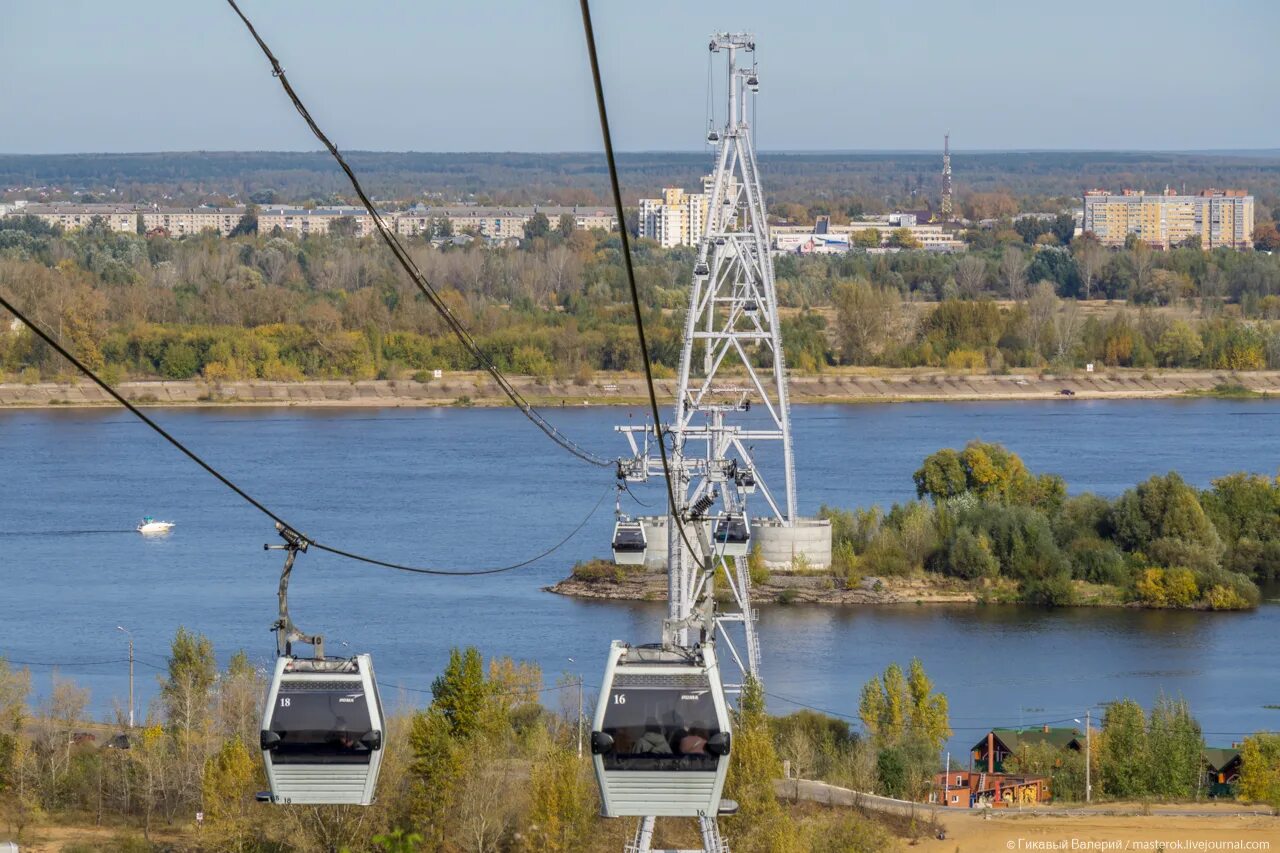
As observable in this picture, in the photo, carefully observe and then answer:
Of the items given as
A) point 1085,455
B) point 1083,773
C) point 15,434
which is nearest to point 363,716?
point 1083,773

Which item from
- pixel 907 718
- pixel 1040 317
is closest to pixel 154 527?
pixel 907 718

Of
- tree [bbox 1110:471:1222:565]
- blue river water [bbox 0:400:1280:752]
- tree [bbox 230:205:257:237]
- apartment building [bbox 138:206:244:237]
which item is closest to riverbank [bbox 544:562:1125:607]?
blue river water [bbox 0:400:1280:752]

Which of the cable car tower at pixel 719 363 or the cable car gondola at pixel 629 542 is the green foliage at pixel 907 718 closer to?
the cable car tower at pixel 719 363

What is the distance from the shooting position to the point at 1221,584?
1764cm

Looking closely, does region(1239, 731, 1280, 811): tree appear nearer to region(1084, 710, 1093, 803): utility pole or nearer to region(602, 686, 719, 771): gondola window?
region(1084, 710, 1093, 803): utility pole

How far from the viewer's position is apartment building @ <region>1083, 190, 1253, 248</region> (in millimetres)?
77250

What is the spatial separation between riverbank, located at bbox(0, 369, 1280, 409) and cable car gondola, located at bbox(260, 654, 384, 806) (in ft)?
97.4

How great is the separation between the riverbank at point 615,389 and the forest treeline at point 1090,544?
16.1 m

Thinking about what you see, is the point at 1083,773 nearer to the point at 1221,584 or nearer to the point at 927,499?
the point at 1221,584

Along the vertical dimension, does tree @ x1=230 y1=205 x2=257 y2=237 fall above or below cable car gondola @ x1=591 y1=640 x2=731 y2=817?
below

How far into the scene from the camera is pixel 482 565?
18.2 metres

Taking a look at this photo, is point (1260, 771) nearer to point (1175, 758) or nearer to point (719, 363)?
point (1175, 758)

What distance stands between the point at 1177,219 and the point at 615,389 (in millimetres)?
46010

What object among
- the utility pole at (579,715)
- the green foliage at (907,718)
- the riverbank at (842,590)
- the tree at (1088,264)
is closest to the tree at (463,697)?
the utility pole at (579,715)
